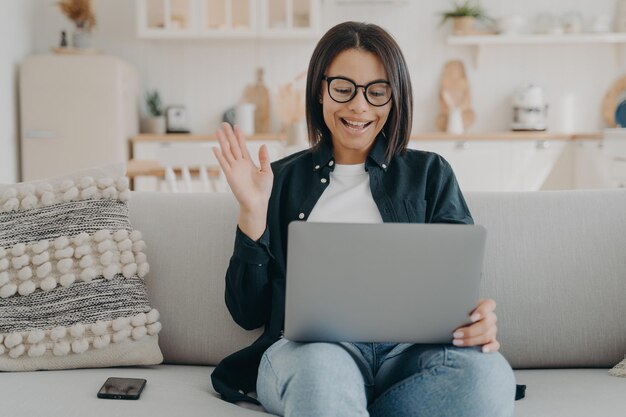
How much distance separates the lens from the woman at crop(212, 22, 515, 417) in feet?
4.45

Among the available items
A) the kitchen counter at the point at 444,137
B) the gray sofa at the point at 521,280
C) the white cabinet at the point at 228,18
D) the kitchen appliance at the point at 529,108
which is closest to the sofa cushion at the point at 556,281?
the gray sofa at the point at 521,280

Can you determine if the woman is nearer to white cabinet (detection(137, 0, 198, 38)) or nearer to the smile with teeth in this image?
the smile with teeth

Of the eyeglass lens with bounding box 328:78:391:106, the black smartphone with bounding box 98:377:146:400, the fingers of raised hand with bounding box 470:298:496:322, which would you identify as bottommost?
the black smartphone with bounding box 98:377:146:400

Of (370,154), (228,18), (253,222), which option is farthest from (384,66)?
(228,18)

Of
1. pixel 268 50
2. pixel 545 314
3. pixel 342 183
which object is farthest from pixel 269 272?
pixel 268 50

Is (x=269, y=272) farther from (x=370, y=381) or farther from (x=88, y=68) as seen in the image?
(x=88, y=68)

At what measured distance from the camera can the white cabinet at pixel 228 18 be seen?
17.6 feet

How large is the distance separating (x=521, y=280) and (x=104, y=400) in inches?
38.2

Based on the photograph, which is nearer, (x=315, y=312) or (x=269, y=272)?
(x=315, y=312)

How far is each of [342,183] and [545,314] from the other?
22.5 inches

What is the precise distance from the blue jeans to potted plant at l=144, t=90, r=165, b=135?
14.0 ft

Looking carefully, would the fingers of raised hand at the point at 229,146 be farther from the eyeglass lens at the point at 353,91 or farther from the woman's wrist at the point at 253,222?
the eyeglass lens at the point at 353,91

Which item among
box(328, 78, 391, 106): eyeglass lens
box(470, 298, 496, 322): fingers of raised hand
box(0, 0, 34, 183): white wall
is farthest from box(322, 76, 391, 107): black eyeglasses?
box(0, 0, 34, 183): white wall

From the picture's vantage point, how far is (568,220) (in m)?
1.87
